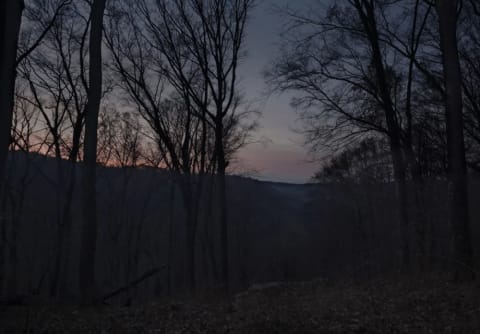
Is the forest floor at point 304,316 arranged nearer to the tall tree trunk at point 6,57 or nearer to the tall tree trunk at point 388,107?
the tall tree trunk at point 6,57

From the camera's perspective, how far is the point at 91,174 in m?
9.19

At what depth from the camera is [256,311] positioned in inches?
266

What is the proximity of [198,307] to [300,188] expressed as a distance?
5222 cm

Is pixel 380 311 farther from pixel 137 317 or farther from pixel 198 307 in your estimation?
pixel 137 317

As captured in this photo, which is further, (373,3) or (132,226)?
(132,226)

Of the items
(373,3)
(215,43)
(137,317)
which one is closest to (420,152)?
(373,3)

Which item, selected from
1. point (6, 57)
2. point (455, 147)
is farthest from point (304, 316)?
point (6, 57)

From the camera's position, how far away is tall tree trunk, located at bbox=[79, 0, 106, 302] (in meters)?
8.92

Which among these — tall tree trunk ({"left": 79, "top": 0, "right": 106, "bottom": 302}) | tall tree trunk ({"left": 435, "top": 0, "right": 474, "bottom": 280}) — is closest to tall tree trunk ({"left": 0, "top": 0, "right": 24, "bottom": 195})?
tall tree trunk ({"left": 79, "top": 0, "right": 106, "bottom": 302})

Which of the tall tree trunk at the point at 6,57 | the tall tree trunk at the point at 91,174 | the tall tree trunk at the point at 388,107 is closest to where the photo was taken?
the tall tree trunk at the point at 6,57

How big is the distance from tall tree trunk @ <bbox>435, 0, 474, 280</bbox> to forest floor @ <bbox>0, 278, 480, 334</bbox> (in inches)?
36.9

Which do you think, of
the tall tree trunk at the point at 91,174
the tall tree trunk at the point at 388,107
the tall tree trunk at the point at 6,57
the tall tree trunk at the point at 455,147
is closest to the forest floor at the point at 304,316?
the tall tree trunk at the point at 91,174

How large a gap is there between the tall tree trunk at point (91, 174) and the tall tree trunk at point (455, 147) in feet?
23.8

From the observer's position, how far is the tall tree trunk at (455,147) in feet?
25.7
